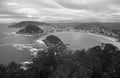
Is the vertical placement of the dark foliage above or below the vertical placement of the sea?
above

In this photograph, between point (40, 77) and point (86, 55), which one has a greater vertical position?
point (86, 55)

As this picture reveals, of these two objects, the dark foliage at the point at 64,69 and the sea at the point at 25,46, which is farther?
the sea at the point at 25,46

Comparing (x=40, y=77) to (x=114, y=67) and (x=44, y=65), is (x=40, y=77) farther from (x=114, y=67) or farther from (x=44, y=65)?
(x=114, y=67)

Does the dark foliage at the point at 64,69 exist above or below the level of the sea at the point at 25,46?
above

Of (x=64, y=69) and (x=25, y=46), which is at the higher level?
(x=64, y=69)

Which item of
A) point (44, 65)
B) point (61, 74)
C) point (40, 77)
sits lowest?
point (40, 77)

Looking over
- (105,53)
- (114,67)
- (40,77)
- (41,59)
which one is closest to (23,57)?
(41,59)

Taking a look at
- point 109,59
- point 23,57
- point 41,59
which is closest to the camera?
point 41,59

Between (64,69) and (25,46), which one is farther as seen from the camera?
(25,46)

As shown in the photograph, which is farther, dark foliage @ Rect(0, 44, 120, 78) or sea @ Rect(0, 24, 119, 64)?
sea @ Rect(0, 24, 119, 64)

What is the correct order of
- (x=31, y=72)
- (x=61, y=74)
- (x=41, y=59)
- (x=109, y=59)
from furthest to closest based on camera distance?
(x=109, y=59), (x=41, y=59), (x=31, y=72), (x=61, y=74)

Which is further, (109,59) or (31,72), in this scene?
(109,59)
